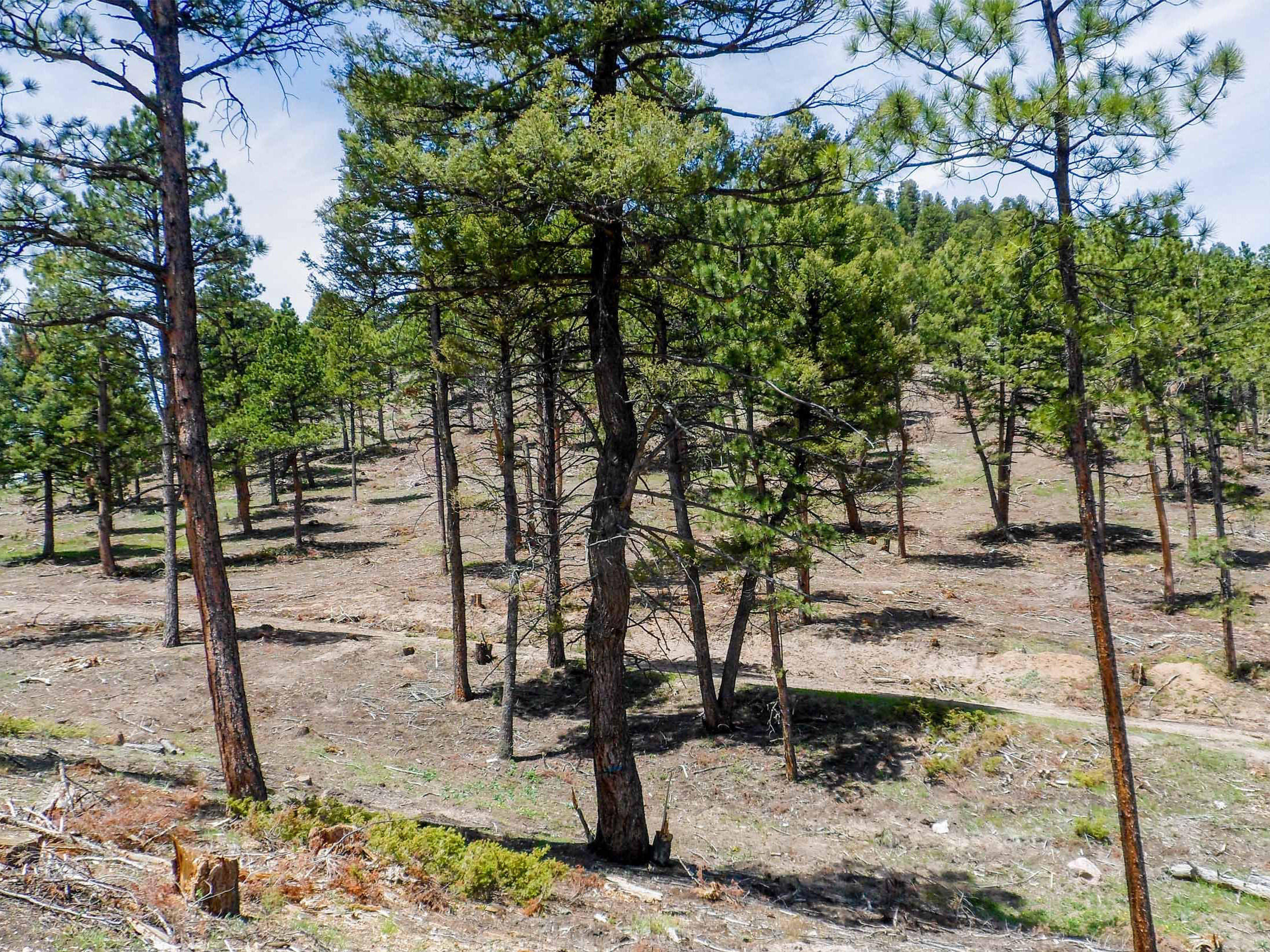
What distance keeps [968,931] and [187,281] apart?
1211cm

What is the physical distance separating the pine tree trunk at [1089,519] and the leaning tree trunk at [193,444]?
29.8 ft

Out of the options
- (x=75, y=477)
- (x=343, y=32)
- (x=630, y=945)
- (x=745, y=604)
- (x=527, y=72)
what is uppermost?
(x=343, y=32)

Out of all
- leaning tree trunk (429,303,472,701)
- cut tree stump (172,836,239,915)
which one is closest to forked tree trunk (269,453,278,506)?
leaning tree trunk (429,303,472,701)

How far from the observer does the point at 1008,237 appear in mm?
8086

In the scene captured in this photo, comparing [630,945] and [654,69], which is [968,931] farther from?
[654,69]

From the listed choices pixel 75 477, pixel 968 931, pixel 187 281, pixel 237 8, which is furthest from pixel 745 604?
pixel 75 477

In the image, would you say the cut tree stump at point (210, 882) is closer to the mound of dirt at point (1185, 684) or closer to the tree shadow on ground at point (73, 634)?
the tree shadow on ground at point (73, 634)

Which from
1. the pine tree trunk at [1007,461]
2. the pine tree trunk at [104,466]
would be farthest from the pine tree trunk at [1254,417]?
the pine tree trunk at [104,466]

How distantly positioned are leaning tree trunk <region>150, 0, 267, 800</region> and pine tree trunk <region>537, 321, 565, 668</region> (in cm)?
356

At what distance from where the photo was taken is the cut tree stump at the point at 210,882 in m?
5.25

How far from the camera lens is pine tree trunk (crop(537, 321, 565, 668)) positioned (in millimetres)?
9594

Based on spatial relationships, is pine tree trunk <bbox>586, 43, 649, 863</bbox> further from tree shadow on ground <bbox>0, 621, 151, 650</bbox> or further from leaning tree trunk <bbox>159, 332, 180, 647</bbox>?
tree shadow on ground <bbox>0, 621, 151, 650</bbox>

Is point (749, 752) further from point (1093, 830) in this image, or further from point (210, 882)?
point (210, 882)

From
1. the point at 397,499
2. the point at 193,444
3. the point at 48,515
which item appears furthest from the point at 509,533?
the point at 397,499
